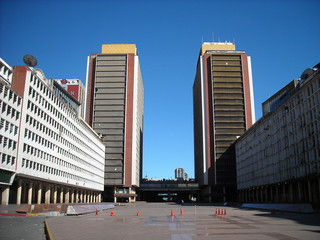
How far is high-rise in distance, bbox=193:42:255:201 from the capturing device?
13612cm

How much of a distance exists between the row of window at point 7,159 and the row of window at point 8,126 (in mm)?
3863

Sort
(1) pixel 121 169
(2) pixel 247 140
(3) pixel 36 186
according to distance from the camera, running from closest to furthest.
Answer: (3) pixel 36 186, (2) pixel 247 140, (1) pixel 121 169

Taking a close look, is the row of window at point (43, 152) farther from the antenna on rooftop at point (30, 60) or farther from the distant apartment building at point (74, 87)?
the distant apartment building at point (74, 87)

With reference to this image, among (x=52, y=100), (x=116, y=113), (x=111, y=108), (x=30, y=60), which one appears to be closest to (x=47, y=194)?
(x=52, y=100)

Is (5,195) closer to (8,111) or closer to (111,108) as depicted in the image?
(8,111)

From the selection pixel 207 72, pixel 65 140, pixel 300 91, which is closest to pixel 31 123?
pixel 65 140

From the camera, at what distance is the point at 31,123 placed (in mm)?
59594

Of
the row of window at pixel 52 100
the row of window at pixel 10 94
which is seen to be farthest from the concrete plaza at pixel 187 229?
the row of window at pixel 52 100

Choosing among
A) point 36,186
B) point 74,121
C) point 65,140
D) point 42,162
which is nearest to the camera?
point 42,162

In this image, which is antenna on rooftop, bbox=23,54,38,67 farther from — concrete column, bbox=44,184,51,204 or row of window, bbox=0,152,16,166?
concrete column, bbox=44,184,51,204

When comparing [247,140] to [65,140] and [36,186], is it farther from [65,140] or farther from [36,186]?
[36,186]

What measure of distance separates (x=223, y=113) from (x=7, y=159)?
104m

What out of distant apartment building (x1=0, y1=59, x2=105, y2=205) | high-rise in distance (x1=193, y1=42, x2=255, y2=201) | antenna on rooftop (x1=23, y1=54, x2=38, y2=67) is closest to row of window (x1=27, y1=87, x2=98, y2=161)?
distant apartment building (x1=0, y1=59, x2=105, y2=205)

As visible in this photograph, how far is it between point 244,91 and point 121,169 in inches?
2518
